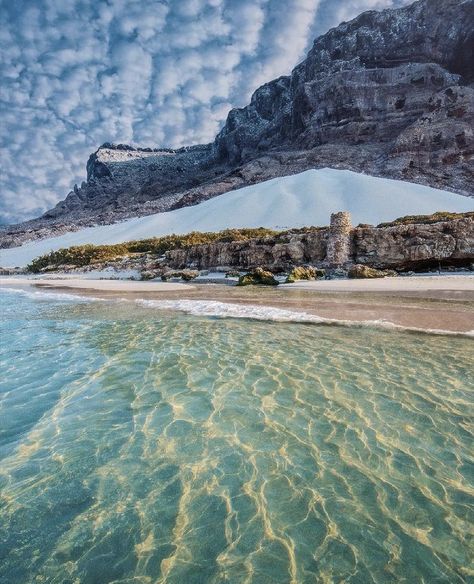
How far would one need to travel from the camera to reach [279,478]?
2881 millimetres

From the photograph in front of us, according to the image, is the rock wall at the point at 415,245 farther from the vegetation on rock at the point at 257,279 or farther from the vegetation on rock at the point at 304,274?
the vegetation on rock at the point at 257,279

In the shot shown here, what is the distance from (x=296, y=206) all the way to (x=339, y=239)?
20.9 meters

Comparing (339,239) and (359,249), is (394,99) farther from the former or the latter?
(339,239)

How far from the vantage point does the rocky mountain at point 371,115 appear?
49.0m

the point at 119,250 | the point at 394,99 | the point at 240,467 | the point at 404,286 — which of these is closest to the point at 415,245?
the point at 404,286

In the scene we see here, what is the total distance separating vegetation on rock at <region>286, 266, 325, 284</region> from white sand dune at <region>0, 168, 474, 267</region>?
17197mm

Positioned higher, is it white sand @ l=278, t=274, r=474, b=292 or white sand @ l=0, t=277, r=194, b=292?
white sand @ l=278, t=274, r=474, b=292

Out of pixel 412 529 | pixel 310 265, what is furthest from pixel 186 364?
pixel 310 265

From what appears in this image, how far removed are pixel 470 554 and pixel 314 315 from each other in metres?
7.14

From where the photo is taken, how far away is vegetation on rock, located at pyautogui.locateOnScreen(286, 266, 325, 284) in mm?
20416

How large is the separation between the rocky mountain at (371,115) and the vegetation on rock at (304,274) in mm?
33728

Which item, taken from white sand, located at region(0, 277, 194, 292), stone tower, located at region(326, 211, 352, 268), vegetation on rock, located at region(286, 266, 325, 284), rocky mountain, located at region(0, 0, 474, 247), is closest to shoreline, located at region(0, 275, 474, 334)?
vegetation on rock, located at region(286, 266, 325, 284)

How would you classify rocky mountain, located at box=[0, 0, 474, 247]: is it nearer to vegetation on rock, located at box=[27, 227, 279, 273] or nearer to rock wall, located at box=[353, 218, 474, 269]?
vegetation on rock, located at box=[27, 227, 279, 273]

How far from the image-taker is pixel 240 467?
3.05 m
